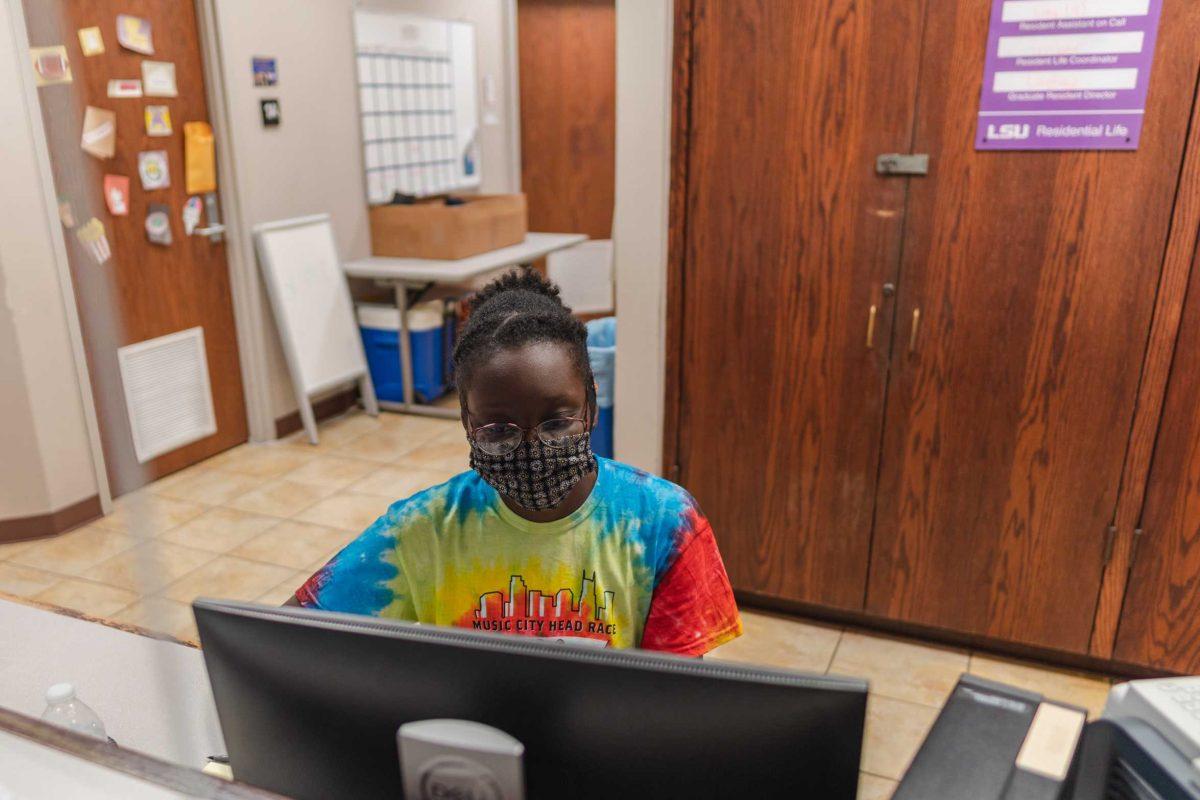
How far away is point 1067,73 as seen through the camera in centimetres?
207

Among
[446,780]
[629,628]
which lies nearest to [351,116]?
[629,628]

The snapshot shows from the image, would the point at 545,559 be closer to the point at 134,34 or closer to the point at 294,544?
the point at 294,544

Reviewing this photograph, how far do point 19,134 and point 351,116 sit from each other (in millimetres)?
1781

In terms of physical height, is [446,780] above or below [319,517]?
above

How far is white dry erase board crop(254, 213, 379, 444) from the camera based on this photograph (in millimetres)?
4121

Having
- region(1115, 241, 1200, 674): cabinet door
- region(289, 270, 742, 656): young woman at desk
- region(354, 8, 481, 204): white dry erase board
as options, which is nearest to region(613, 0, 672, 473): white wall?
region(1115, 241, 1200, 674): cabinet door

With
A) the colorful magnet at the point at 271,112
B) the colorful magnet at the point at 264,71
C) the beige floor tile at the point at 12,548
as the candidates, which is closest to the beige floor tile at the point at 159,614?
the beige floor tile at the point at 12,548

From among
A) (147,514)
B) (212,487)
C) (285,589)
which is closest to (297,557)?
(285,589)

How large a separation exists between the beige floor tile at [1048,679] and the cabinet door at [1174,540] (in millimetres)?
115

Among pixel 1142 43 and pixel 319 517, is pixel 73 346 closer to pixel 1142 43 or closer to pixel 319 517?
pixel 319 517

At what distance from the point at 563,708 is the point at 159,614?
2.53m

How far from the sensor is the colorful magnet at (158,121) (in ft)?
11.7

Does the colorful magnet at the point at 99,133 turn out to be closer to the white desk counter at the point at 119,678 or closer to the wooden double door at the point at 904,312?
the wooden double door at the point at 904,312

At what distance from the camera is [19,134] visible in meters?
3.02
